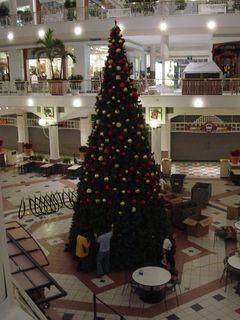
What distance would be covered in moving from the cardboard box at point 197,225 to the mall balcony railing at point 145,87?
21.1ft

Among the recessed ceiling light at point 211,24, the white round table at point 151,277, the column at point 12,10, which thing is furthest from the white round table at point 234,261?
the column at point 12,10

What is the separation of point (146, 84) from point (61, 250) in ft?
31.6

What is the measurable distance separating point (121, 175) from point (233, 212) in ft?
18.3

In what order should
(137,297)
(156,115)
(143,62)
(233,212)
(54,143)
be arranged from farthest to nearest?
(143,62), (54,143), (156,115), (233,212), (137,297)

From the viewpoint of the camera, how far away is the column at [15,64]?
24.0m

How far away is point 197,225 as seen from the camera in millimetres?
12055

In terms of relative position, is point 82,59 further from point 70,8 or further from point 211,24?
point 211,24

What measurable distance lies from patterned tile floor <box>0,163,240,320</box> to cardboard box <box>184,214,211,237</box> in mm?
162

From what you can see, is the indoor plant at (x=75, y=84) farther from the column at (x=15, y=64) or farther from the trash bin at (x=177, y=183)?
the column at (x=15, y=64)

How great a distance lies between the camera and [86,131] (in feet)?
79.5

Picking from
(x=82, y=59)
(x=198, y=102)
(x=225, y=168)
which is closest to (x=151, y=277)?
(x=198, y=102)

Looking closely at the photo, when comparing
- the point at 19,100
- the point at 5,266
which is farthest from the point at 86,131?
the point at 5,266

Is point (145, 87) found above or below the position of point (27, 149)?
above

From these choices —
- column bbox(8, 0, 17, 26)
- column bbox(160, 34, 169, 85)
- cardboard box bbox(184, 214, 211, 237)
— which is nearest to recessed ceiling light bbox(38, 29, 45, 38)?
column bbox(8, 0, 17, 26)
